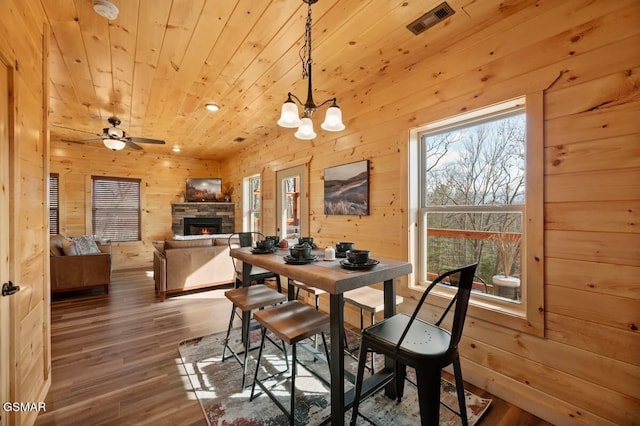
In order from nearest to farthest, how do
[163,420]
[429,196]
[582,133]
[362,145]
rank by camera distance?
1. [582,133]
2. [163,420]
3. [429,196]
4. [362,145]

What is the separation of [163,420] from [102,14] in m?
2.69

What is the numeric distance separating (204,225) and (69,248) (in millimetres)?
2828

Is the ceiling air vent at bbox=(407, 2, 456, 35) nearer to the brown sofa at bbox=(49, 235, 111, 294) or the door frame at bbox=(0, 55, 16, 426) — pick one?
the door frame at bbox=(0, 55, 16, 426)

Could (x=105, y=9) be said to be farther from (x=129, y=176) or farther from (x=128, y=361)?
(x=129, y=176)

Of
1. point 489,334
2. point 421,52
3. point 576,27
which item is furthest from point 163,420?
point 576,27

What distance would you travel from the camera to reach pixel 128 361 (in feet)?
8.20

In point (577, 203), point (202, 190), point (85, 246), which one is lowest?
point (85, 246)

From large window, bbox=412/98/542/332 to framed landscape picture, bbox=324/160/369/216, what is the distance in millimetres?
613

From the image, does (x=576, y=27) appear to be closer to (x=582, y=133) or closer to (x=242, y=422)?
(x=582, y=133)

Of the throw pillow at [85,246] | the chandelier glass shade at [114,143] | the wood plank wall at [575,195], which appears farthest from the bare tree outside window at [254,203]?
the wood plank wall at [575,195]

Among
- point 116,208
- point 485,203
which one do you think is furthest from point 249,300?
point 116,208

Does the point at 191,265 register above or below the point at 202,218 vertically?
below

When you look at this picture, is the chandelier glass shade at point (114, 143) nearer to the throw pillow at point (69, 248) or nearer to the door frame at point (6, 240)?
the throw pillow at point (69, 248)

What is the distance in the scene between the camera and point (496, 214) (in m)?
2.20
